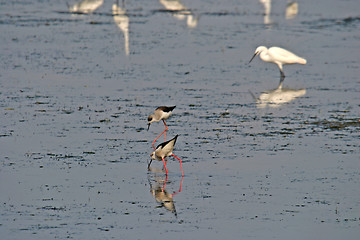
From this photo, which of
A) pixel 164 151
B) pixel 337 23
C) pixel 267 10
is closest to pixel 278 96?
pixel 164 151

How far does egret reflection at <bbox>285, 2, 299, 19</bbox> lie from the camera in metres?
34.2

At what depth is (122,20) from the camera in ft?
103

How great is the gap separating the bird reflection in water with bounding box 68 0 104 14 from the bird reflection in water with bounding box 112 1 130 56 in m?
A: 0.85

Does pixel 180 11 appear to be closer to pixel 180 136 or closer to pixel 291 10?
pixel 291 10

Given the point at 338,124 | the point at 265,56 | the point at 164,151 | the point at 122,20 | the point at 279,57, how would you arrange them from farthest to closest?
1. the point at 122,20
2. the point at 265,56
3. the point at 279,57
4. the point at 338,124
5. the point at 164,151

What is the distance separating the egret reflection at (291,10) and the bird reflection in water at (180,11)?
13.8 feet

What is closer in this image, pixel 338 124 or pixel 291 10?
pixel 338 124

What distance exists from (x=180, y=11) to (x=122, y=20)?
185 inches

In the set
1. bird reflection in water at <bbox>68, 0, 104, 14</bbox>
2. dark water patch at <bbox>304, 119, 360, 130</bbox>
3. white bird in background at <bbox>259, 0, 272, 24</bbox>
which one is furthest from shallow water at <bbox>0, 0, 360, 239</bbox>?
bird reflection in water at <bbox>68, 0, 104, 14</bbox>

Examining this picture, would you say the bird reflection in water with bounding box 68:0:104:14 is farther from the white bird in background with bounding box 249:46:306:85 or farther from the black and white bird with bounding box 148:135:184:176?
the black and white bird with bounding box 148:135:184:176

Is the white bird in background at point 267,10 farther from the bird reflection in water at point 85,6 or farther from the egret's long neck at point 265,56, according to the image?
the egret's long neck at point 265,56

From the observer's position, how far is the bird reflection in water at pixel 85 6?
35.0m

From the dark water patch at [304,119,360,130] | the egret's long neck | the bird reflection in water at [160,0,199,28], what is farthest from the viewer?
the bird reflection in water at [160,0,199,28]

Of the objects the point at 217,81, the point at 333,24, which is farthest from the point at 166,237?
the point at 333,24
